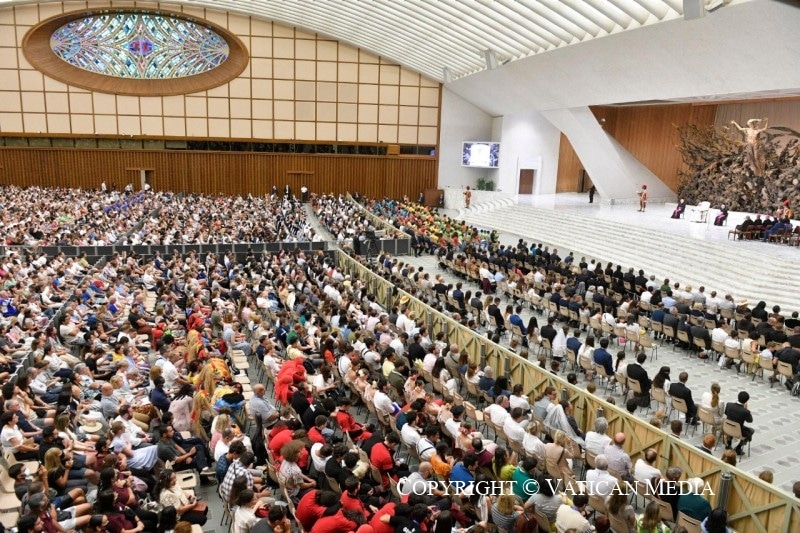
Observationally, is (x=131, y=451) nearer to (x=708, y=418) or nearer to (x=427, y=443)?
(x=427, y=443)

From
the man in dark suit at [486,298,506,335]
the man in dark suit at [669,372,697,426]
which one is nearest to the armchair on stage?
the man in dark suit at [486,298,506,335]

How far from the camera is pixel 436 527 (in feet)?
16.0

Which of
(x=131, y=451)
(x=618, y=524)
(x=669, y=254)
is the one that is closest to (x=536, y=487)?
(x=618, y=524)

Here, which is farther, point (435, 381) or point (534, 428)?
point (435, 381)

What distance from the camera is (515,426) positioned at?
6805 mm

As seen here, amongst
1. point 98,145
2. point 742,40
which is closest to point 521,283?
point 742,40

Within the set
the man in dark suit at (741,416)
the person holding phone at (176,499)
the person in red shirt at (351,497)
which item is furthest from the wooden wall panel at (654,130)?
the person holding phone at (176,499)

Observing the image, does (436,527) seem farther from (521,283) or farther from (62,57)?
(62,57)

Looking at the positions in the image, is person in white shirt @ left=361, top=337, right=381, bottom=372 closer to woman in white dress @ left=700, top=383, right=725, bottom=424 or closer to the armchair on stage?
woman in white dress @ left=700, top=383, right=725, bottom=424

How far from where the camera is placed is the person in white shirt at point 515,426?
676 centimetres

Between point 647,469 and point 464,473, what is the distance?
1.95 meters

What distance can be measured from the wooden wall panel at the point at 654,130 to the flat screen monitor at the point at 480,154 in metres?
4.17

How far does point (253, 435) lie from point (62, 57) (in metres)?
34.1

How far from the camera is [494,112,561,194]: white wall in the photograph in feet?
113
